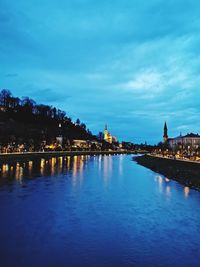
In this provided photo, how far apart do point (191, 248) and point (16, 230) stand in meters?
7.38

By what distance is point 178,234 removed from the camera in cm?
1563

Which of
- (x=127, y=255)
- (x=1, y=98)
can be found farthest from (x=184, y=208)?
(x=1, y=98)

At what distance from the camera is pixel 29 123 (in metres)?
145

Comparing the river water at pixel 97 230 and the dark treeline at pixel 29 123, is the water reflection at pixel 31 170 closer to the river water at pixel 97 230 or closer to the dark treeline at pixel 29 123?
the river water at pixel 97 230

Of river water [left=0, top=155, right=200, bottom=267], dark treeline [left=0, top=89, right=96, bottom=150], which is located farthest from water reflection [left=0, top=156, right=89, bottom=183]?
dark treeline [left=0, top=89, right=96, bottom=150]

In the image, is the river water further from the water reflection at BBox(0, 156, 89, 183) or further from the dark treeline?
the dark treeline

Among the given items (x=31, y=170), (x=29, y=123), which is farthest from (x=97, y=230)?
(x=29, y=123)

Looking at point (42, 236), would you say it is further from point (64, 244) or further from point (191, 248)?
point (191, 248)

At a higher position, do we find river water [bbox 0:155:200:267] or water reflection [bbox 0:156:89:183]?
water reflection [bbox 0:156:89:183]

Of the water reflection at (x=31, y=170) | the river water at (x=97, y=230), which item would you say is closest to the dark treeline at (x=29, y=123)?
the water reflection at (x=31, y=170)

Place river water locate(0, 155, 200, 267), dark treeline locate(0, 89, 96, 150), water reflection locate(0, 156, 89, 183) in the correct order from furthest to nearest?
dark treeline locate(0, 89, 96, 150) < water reflection locate(0, 156, 89, 183) < river water locate(0, 155, 200, 267)

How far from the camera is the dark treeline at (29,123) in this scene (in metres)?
110

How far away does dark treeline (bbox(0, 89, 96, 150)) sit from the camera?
362 ft

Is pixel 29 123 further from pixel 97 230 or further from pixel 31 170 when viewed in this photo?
pixel 97 230
